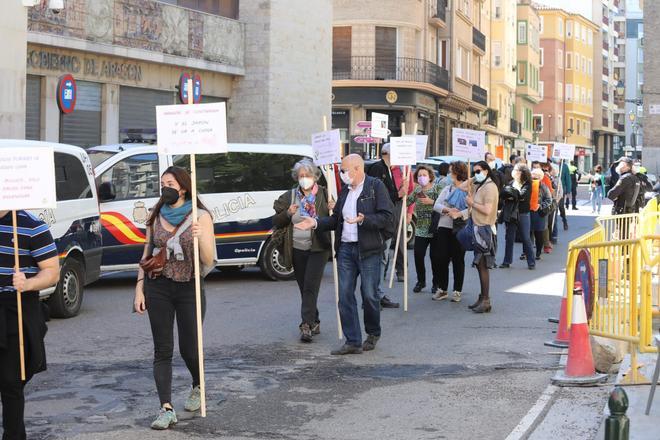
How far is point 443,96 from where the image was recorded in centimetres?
5659

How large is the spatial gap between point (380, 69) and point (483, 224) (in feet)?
120

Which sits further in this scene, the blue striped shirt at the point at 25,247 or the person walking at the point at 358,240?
the person walking at the point at 358,240

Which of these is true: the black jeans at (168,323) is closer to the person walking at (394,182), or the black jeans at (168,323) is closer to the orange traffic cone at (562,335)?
the orange traffic cone at (562,335)

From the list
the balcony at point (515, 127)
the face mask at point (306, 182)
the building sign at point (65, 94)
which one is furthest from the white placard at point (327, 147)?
the balcony at point (515, 127)

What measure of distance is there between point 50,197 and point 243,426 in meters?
1.92

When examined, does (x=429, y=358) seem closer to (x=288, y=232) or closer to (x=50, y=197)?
(x=288, y=232)

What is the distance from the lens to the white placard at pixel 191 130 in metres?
8.71

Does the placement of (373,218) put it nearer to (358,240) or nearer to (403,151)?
(358,240)

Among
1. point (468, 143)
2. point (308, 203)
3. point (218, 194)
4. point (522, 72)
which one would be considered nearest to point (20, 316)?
point (308, 203)

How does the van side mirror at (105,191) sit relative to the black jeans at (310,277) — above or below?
above

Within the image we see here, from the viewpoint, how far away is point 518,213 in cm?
2088

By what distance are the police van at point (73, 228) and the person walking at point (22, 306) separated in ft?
19.8

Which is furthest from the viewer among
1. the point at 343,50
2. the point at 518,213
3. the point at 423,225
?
the point at 343,50

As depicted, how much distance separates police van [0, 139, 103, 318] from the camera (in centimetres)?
1326
